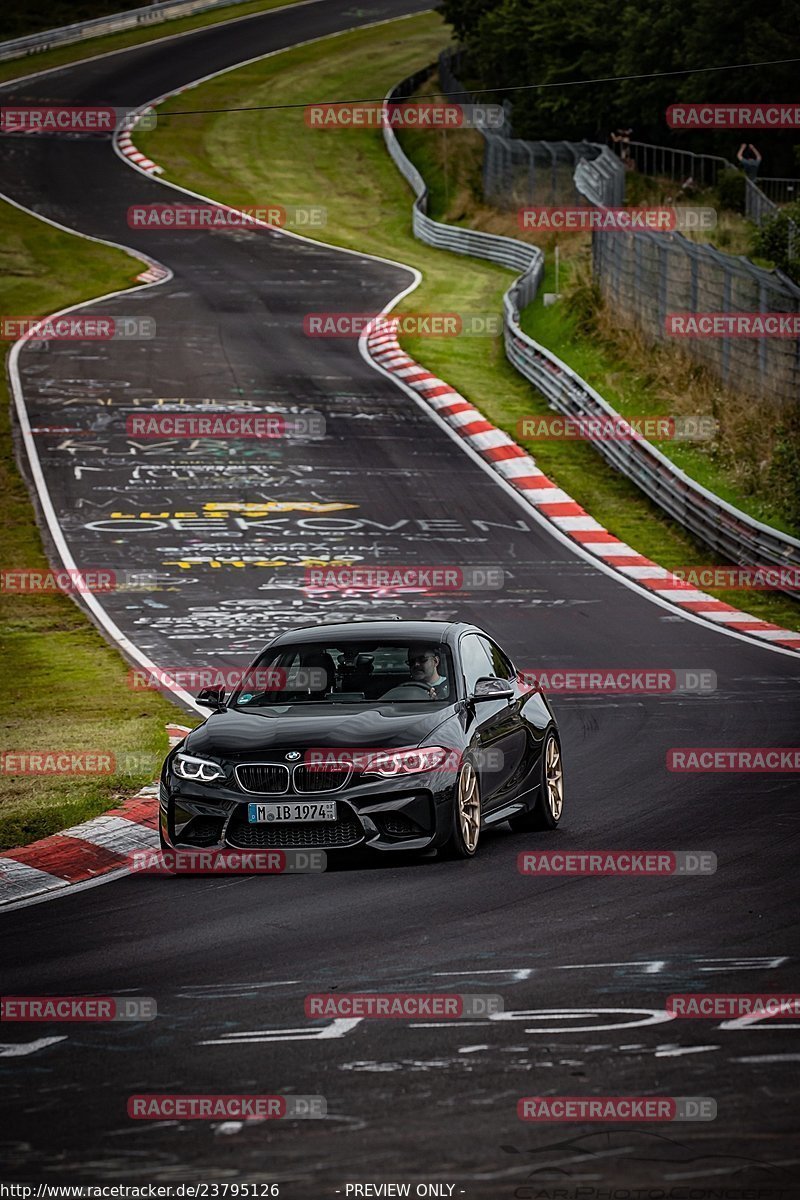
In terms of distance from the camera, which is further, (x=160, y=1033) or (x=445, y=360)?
(x=445, y=360)

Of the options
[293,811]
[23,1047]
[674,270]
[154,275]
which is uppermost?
[23,1047]

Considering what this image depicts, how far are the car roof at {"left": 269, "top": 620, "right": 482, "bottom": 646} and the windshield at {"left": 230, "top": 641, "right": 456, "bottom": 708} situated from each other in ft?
0.20

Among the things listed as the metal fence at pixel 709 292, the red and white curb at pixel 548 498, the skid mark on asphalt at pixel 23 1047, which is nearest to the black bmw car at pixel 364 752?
the skid mark on asphalt at pixel 23 1047

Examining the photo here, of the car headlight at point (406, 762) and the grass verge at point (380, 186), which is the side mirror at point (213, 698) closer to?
the car headlight at point (406, 762)

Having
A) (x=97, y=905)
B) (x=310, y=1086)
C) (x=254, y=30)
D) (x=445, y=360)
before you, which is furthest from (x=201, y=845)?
(x=254, y=30)

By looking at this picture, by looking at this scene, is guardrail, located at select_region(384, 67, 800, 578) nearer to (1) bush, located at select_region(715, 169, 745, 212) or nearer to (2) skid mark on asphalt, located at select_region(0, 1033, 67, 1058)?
(1) bush, located at select_region(715, 169, 745, 212)

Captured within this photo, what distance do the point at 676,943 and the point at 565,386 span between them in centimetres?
2627

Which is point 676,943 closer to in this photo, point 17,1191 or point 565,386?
point 17,1191

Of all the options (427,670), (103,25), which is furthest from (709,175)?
(103,25)

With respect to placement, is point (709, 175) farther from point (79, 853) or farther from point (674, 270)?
point (79, 853)

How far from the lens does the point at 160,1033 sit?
24.3 ft

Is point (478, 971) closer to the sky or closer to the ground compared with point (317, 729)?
closer to the sky

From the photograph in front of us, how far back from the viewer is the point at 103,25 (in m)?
86.7

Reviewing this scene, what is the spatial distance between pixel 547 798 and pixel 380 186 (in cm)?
5319
